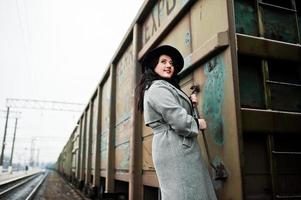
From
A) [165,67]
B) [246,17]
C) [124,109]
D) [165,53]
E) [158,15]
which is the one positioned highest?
[158,15]

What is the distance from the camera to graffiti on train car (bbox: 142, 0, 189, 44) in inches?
117

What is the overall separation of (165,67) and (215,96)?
445 millimetres

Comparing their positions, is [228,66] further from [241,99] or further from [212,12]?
[212,12]

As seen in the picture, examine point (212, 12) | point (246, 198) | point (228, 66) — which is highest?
point (212, 12)

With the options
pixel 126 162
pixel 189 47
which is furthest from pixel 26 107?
pixel 189 47

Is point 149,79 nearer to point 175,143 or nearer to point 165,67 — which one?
point 165,67

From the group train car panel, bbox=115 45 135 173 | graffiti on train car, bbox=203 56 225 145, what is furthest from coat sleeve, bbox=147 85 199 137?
train car panel, bbox=115 45 135 173

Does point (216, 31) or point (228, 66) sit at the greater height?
point (216, 31)

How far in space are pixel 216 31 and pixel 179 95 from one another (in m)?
0.65

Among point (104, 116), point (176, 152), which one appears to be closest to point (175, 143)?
point (176, 152)

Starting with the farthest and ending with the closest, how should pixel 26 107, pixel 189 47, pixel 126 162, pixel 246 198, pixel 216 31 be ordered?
pixel 26 107
pixel 126 162
pixel 189 47
pixel 216 31
pixel 246 198

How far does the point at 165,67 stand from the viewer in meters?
1.99

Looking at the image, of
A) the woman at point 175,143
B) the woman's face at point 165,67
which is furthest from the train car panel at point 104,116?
the woman at point 175,143

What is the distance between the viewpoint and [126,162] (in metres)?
4.32
